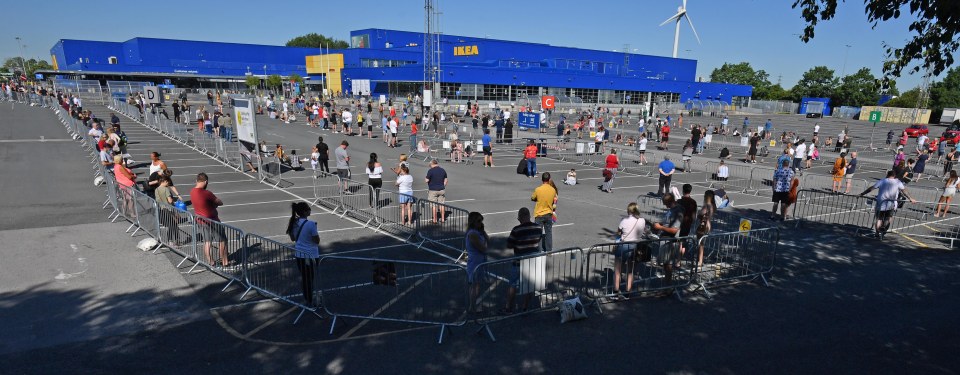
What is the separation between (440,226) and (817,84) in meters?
120

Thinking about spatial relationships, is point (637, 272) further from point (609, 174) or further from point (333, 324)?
point (609, 174)

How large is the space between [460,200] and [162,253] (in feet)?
27.7

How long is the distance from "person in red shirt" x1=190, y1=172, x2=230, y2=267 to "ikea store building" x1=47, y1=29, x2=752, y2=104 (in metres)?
63.7

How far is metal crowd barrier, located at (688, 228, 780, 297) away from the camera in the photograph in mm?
9164

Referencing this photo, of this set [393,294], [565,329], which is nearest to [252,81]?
[393,294]

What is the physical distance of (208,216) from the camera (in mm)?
9430

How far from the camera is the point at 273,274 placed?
8.90 metres

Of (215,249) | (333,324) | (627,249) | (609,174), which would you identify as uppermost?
(627,249)

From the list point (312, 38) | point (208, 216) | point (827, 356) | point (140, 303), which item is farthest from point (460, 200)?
point (312, 38)

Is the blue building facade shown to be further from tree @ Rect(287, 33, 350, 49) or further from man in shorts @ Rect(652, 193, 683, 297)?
man in shorts @ Rect(652, 193, 683, 297)

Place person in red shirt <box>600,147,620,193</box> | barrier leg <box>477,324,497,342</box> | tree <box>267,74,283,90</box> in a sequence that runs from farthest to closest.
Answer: tree <box>267,74,283,90</box> → person in red shirt <box>600,147,620,193</box> → barrier leg <box>477,324,497,342</box>

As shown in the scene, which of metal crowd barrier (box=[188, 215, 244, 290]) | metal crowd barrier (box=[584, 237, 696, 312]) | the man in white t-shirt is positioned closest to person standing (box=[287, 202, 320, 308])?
metal crowd barrier (box=[188, 215, 244, 290])

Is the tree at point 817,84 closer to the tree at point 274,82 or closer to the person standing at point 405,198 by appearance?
the tree at point 274,82

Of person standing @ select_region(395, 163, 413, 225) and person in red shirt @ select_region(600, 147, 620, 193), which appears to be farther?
person in red shirt @ select_region(600, 147, 620, 193)
